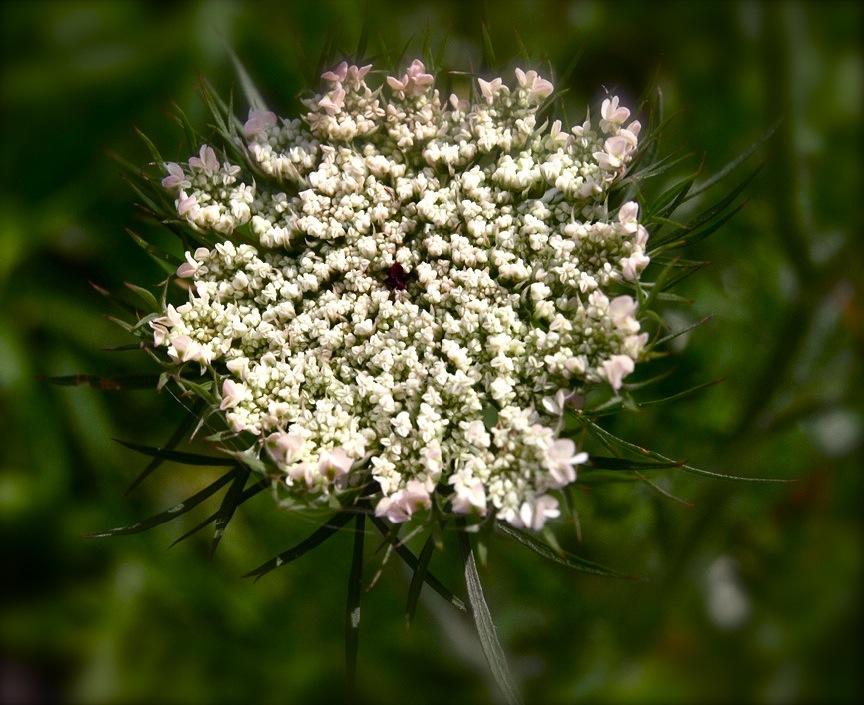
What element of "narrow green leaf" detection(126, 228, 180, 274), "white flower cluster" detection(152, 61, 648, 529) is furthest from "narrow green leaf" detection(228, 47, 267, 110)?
"narrow green leaf" detection(126, 228, 180, 274)

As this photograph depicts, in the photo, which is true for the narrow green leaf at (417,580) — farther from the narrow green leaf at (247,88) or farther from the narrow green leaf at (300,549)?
the narrow green leaf at (247,88)

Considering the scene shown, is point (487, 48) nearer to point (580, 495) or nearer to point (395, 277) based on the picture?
point (395, 277)

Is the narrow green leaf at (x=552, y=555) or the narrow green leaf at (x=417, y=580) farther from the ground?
the narrow green leaf at (x=417, y=580)

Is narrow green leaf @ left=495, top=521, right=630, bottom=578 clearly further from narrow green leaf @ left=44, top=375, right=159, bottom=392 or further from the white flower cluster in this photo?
narrow green leaf @ left=44, top=375, right=159, bottom=392

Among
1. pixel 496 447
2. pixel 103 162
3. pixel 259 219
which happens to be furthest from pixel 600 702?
pixel 103 162

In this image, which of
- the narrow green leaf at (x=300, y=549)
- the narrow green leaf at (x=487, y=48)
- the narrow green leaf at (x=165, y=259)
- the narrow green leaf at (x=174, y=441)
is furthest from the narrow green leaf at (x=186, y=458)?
the narrow green leaf at (x=487, y=48)

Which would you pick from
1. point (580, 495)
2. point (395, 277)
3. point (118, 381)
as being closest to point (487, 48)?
point (395, 277)
